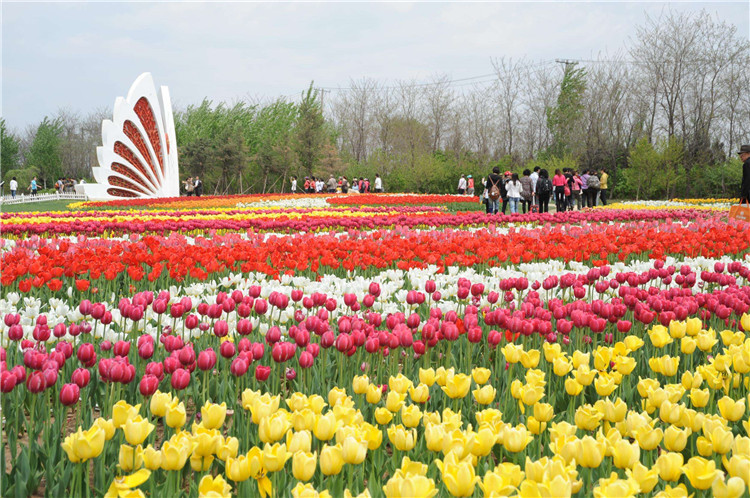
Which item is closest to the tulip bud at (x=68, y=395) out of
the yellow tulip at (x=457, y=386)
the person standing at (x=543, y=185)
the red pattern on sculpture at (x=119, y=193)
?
the yellow tulip at (x=457, y=386)

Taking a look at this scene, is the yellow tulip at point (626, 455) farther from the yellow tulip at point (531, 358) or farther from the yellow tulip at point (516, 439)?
the yellow tulip at point (531, 358)

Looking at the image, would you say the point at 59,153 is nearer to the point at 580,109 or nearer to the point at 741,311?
the point at 580,109

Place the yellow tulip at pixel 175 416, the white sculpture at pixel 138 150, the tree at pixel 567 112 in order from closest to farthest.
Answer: the yellow tulip at pixel 175 416 < the white sculpture at pixel 138 150 < the tree at pixel 567 112

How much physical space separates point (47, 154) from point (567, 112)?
1965 inches

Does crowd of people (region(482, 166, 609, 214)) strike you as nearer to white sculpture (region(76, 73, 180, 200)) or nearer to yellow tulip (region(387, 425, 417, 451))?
yellow tulip (region(387, 425, 417, 451))

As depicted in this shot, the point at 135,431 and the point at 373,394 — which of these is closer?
the point at 135,431

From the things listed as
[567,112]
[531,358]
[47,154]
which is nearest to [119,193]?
[567,112]

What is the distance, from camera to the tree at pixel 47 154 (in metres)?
62.0

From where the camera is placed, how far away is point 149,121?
31.9 meters

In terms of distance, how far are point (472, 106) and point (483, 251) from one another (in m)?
44.5

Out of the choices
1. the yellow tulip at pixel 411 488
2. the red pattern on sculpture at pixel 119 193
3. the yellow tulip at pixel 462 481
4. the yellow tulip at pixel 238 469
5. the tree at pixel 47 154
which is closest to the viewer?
the yellow tulip at pixel 411 488

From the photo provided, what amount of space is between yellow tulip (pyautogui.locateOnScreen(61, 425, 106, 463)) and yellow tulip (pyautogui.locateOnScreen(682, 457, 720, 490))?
4.76 feet

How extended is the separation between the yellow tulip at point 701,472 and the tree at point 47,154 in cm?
6863

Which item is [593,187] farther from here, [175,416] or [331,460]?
[331,460]
